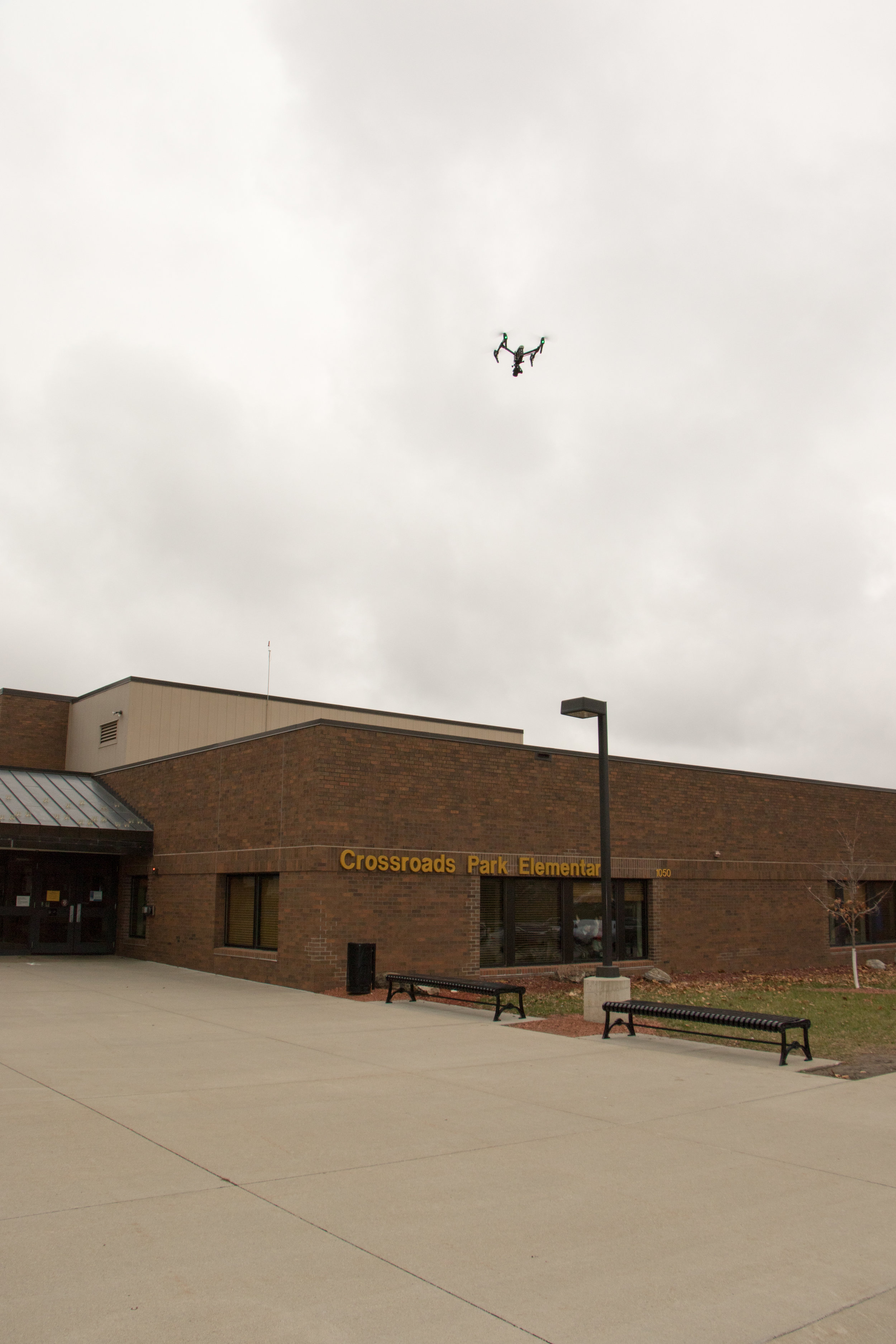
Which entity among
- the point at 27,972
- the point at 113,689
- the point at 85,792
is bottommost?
the point at 27,972

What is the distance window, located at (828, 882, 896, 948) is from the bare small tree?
3cm

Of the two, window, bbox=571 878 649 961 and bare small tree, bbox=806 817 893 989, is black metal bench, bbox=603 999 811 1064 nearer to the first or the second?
window, bbox=571 878 649 961

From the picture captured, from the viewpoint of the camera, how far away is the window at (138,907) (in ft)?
82.6

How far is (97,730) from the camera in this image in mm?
30812

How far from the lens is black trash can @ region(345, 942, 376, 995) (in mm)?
17172

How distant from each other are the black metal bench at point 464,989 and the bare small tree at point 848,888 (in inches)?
493

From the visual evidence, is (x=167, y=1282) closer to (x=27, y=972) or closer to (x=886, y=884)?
(x=27, y=972)

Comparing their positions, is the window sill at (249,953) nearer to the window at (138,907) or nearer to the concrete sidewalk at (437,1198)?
the window at (138,907)

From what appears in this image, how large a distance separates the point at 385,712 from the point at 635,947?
1383 centimetres

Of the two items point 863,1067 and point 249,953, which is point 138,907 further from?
point 863,1067

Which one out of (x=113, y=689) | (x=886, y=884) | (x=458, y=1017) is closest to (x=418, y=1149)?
(x=458, y=1017)

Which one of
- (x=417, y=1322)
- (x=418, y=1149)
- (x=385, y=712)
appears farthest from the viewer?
(x=385, y=712)

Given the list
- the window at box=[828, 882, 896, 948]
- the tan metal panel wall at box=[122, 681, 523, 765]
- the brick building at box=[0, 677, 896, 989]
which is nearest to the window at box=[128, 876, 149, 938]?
the brick building at box=[0, 677, 896, 989]

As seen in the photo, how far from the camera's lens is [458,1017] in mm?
15172
